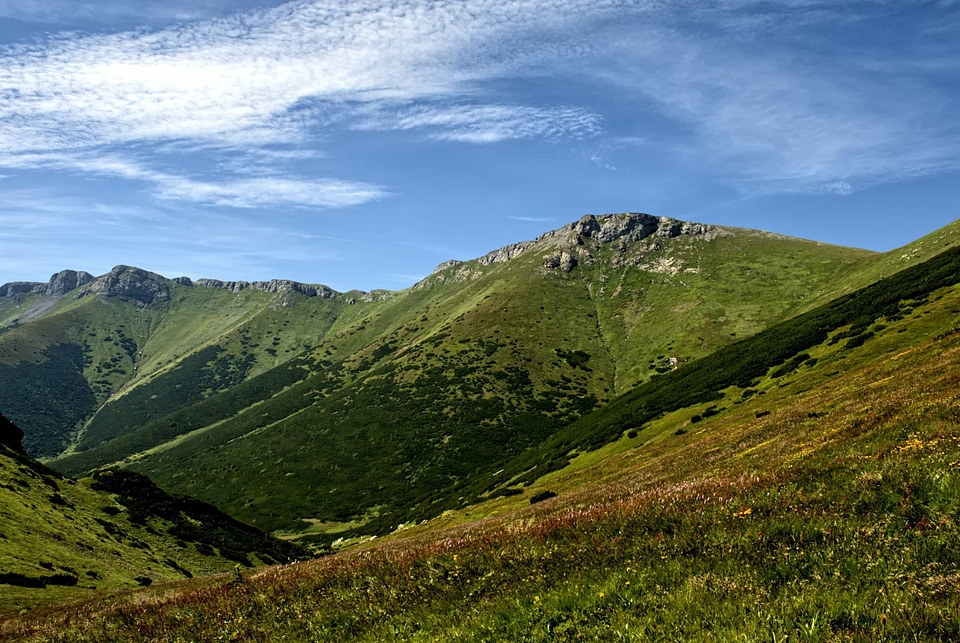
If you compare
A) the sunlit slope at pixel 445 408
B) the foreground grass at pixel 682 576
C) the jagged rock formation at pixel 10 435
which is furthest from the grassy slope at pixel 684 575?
the sunlit slope at pixel 445 408

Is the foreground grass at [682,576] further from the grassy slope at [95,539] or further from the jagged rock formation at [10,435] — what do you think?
the jagged rock formation at [10,435]

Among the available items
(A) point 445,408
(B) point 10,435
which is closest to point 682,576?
(B) point 10,435

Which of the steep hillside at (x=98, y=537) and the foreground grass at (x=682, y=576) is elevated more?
the foreground grass at (x=682, y=576)

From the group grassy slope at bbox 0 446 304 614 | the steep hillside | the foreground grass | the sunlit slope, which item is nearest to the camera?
the foreground grass

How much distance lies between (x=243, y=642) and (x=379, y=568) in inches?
116

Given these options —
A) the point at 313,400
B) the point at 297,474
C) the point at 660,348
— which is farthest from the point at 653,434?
the point at 313,400

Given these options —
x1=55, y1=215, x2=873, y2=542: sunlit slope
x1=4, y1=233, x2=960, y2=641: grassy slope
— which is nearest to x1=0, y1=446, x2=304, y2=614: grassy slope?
x1=4, y1=233, x2=960, y2=641: grassy slope

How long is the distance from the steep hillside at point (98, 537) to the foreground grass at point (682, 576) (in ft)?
46.5

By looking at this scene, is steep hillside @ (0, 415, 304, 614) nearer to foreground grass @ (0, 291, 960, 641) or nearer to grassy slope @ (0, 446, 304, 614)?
grassy slope @ (0, 446, 304, 614)

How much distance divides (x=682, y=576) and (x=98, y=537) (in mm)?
43762

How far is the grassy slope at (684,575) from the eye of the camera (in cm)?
602

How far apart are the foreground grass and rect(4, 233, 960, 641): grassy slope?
0.03 m

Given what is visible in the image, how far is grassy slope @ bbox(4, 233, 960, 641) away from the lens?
6020mm

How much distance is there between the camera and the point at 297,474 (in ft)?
427
